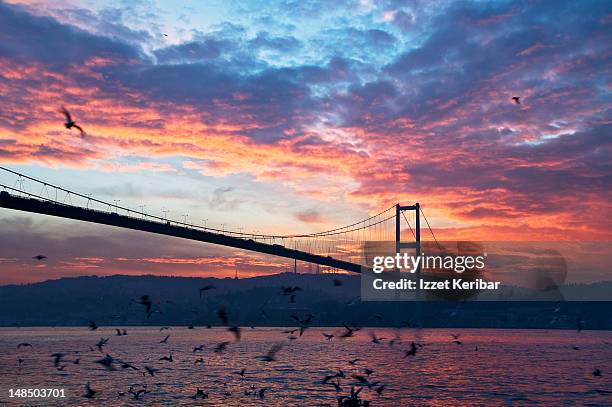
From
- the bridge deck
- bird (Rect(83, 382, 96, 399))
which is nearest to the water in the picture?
bird (Rect(83, 382, 96, 399))

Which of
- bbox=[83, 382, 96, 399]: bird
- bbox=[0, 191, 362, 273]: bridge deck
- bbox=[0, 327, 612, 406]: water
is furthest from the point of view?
bbox=[0, 191, 362, 273]: bridge deck

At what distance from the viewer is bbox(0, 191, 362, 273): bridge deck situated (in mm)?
52781

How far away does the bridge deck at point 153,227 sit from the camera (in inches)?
2078

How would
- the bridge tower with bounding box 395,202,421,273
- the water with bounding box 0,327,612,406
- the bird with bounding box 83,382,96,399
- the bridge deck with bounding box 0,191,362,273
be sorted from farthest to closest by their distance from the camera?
the bridge tower with bounding box 395,202,421,273 < the bridge deck with bounding box 0,191,362,273 < the bird with bounding box 83,382,96,399 < the water with bounding box 0,327,612,406

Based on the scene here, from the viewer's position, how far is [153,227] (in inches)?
2514

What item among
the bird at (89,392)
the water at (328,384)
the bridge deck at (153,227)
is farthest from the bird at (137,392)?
the bridge deck at (153,227)

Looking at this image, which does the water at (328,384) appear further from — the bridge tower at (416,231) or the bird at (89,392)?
the bridge tower at (416,231)

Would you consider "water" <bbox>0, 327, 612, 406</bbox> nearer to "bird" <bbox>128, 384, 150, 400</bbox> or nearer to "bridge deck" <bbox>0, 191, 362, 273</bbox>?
"bird" <bbox>128, 384, 150, 400</bbox>

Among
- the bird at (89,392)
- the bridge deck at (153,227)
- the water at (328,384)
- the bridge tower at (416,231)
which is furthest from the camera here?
the bridge tower at (416,231)

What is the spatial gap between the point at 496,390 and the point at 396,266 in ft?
193

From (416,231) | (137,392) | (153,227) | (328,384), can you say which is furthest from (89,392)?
(416,231)

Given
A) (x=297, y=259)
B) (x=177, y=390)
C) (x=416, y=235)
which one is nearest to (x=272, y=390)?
(x=177, y=390)

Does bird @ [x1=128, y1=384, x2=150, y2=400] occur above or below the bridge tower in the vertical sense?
below

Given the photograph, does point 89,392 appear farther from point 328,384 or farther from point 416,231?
point 416,231
